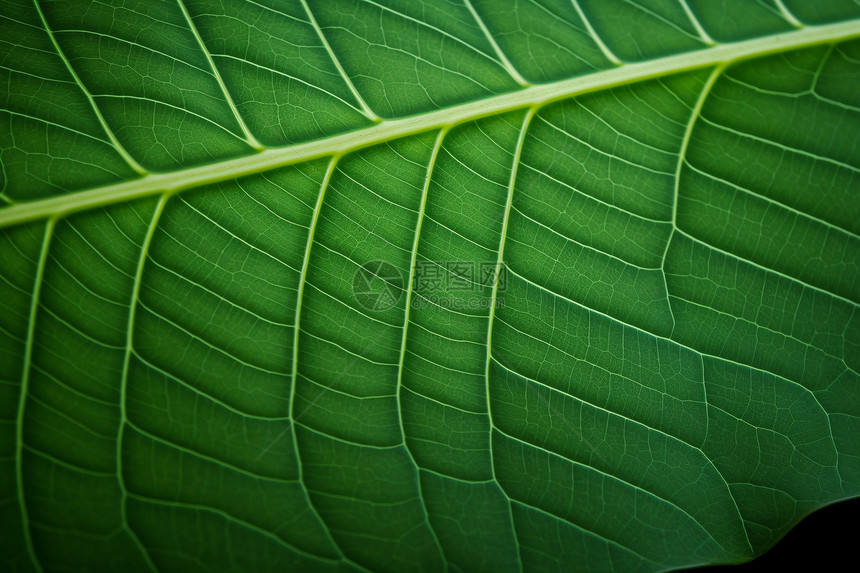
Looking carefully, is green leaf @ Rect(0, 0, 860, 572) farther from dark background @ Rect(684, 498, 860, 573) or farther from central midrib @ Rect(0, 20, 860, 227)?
dark background @ Rect(684, 498, 860, 573)

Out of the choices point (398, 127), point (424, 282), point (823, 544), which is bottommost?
point (823, 544)

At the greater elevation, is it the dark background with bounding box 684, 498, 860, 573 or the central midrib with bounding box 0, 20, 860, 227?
the central midrib with bounding box 0, 20, 860, 227

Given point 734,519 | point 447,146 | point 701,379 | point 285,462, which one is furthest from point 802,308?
point 285,462

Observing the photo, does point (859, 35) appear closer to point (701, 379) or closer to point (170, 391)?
point (701, 379)

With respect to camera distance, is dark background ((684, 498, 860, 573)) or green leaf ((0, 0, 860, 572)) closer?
green leaf ((0, 0, 860, 572))

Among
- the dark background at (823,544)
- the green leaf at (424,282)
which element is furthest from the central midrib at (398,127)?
the dark background at (823,544)

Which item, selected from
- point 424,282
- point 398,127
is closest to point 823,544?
point 424,282

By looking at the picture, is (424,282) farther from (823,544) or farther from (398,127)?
(823,544)

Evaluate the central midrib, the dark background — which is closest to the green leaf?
the central midrib
